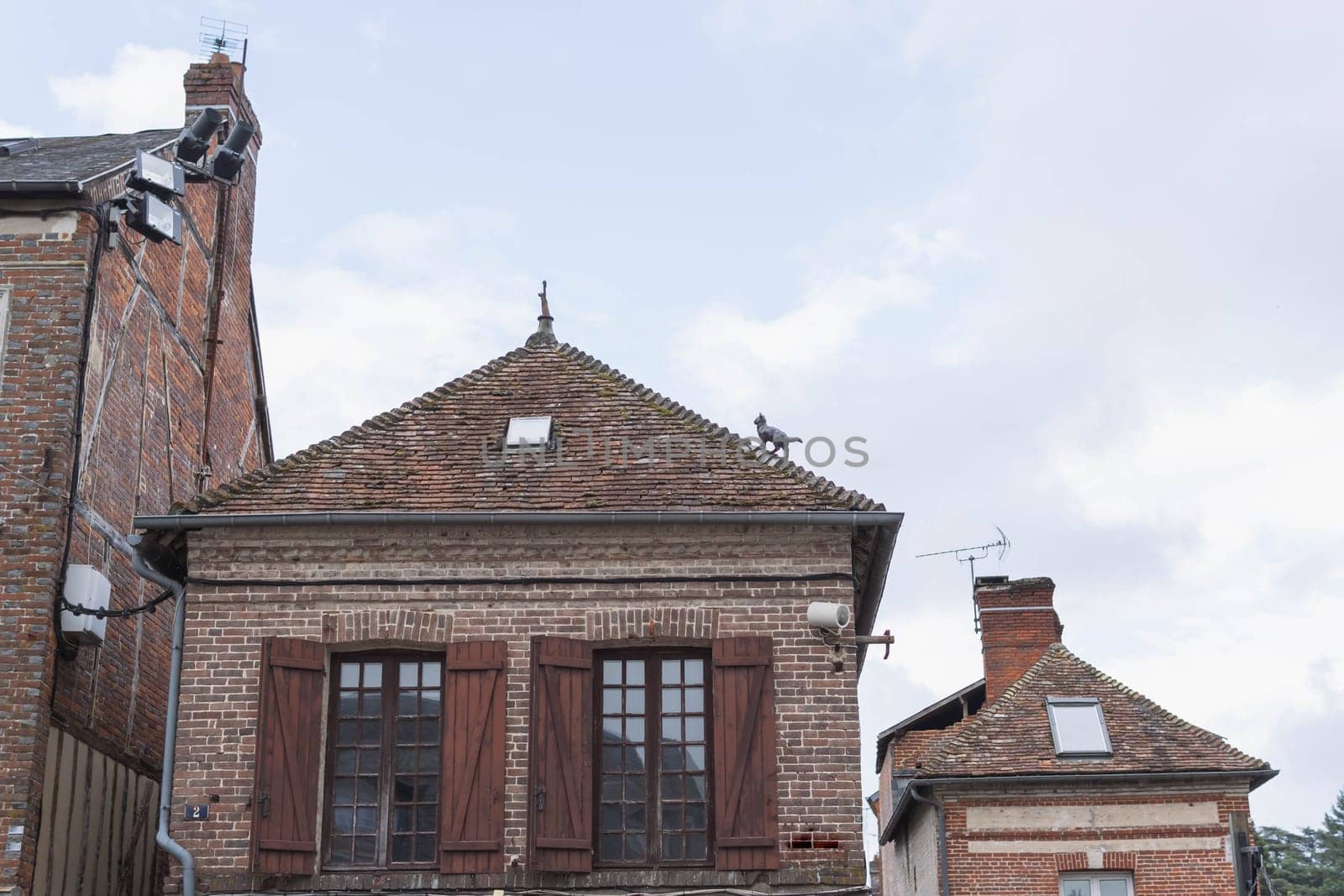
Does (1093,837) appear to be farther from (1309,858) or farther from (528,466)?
(1309,858)

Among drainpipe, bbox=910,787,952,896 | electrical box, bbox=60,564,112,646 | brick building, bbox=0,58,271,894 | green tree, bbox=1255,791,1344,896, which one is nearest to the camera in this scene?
brick building, bbox=0,58,271,894

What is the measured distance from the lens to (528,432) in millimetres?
13219

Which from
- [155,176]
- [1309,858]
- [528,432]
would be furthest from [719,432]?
[1309,858]

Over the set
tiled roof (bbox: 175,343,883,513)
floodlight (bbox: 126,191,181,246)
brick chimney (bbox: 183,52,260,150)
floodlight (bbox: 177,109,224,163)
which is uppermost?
brick chimney (bbox: 183,52,260,150)

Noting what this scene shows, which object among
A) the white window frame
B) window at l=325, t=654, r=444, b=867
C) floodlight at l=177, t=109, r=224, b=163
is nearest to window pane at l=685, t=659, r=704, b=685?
window at l=325, t=654, r=444, b=867

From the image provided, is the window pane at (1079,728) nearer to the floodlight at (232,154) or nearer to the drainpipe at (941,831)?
the drainpipe at (941,831)

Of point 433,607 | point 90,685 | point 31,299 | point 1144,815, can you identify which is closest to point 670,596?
point 433,607

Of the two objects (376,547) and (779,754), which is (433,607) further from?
(779,754)

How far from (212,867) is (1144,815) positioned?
11.4 metres

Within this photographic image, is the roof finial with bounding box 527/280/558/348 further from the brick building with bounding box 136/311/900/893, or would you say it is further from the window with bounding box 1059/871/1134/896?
the window with bounding box 1059/871/1134/896

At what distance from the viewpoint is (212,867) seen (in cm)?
1128

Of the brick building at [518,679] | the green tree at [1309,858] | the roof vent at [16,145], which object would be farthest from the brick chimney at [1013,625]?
the green tree at [1309,858]

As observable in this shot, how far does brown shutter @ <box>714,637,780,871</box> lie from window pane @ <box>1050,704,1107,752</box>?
797cm

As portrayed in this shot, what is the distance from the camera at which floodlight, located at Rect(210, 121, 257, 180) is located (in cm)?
1638
